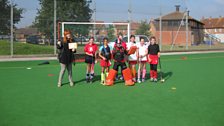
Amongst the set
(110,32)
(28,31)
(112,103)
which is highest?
(28,31)

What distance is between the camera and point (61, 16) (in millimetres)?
24734

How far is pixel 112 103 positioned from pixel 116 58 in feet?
10.8

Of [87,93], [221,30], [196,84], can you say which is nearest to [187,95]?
[196,84]

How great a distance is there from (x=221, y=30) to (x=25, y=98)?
109m

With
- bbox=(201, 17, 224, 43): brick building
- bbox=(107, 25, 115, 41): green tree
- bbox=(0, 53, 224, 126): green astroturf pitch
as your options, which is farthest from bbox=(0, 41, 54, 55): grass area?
bbox=(201, 17, 224, 43): brick building

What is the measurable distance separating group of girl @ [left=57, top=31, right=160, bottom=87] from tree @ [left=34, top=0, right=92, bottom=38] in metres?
11.5

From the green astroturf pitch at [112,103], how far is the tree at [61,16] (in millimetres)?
11904

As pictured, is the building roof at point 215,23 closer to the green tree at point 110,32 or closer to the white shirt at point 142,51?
the green tree at point 110,32

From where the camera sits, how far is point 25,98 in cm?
854

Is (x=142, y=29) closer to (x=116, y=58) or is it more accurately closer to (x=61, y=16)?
(x=61, y=16)

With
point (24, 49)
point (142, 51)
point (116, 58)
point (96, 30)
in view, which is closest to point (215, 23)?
point (96, 30)

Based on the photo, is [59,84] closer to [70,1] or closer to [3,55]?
[3,55]

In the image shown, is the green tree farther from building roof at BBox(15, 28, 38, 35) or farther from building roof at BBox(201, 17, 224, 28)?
building roof at BBox(201, 17, 224, 28)

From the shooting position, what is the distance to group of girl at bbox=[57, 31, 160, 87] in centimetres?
1059
